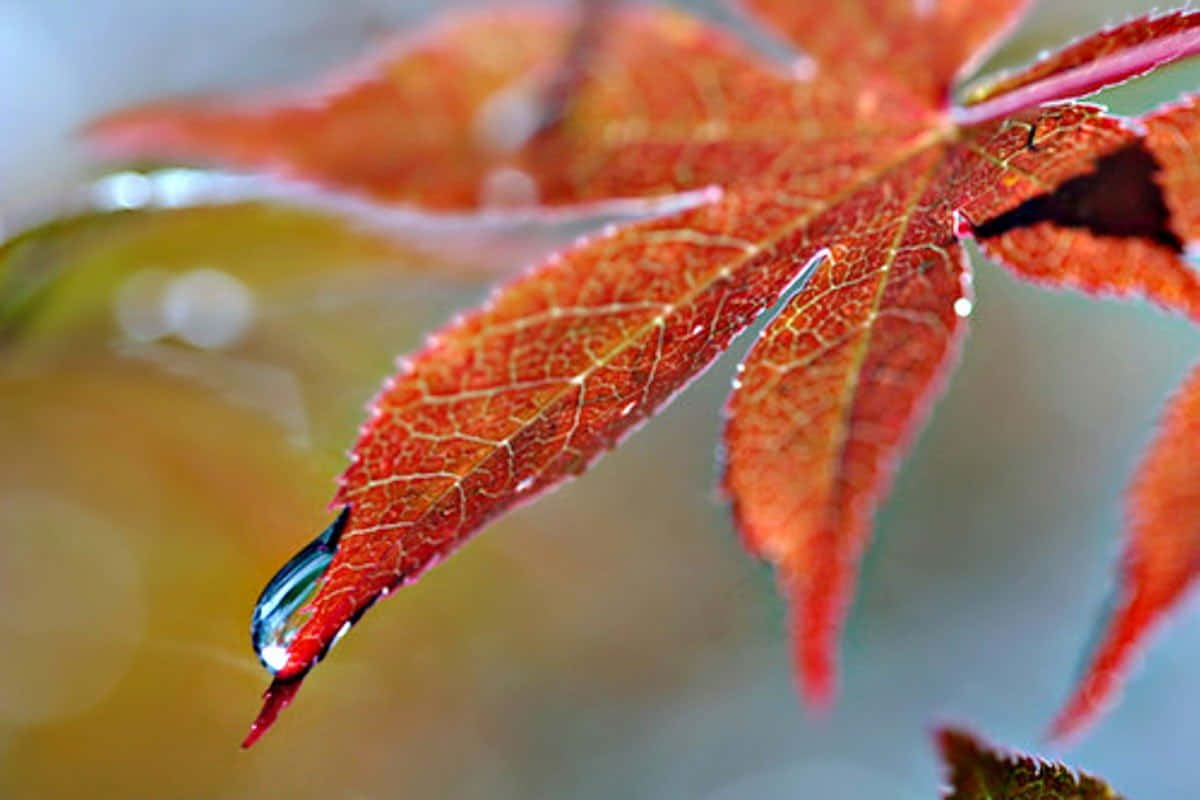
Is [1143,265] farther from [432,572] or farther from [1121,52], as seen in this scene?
[432,572]

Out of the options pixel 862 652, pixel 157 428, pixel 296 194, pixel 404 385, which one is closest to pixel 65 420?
pixel 157 428

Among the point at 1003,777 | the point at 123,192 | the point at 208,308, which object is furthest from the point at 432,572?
the point at 1003,777

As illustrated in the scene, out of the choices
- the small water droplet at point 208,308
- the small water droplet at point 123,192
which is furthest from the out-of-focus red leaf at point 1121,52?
the small water droplet at point 208,308

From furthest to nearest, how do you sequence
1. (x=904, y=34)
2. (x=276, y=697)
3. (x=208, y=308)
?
(x=208, y=308) < (x=904, y=34) < (x=276, y=697)

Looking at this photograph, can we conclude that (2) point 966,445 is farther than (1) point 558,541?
Yes

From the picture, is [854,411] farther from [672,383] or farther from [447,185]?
[447,185]
